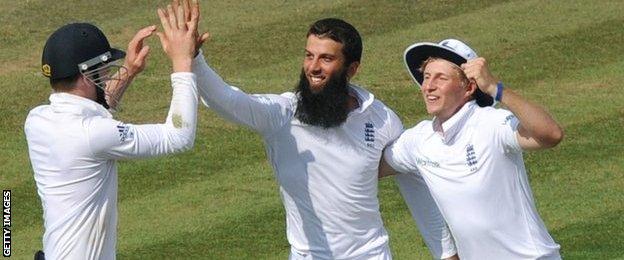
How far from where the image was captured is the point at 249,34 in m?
19.4

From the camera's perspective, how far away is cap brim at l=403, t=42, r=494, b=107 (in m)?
8.30

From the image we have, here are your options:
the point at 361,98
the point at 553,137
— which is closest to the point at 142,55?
the point at 361,98

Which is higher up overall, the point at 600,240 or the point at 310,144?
the point at 310,144

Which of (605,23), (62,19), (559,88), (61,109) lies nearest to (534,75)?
(559,88)

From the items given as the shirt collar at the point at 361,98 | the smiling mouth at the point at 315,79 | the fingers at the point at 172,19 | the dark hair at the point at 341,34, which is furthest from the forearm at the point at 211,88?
the shirt collar at the point at 361,98

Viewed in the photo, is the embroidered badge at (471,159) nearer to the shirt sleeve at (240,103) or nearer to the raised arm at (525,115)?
the raised arm at (525,115)

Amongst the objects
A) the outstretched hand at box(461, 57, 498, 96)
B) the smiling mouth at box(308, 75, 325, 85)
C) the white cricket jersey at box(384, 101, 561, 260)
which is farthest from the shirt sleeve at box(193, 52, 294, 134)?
the outstretched hand at box(461, 57, 498, 96)

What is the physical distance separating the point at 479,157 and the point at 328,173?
100cm

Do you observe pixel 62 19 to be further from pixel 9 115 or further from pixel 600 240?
pixel 600 240

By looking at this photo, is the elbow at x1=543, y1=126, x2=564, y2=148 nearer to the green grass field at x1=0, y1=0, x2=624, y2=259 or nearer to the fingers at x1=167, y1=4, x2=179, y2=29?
the fingers at x1=167, y1=4, x2=179, y2=29

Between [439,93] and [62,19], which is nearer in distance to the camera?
[439,93]

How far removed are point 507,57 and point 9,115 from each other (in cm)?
562

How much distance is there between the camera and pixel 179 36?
810 centimetres

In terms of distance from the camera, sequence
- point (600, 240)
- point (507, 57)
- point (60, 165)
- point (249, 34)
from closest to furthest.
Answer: point (60, 165), point (600, 240), point (507, 57), point (249, 34)
